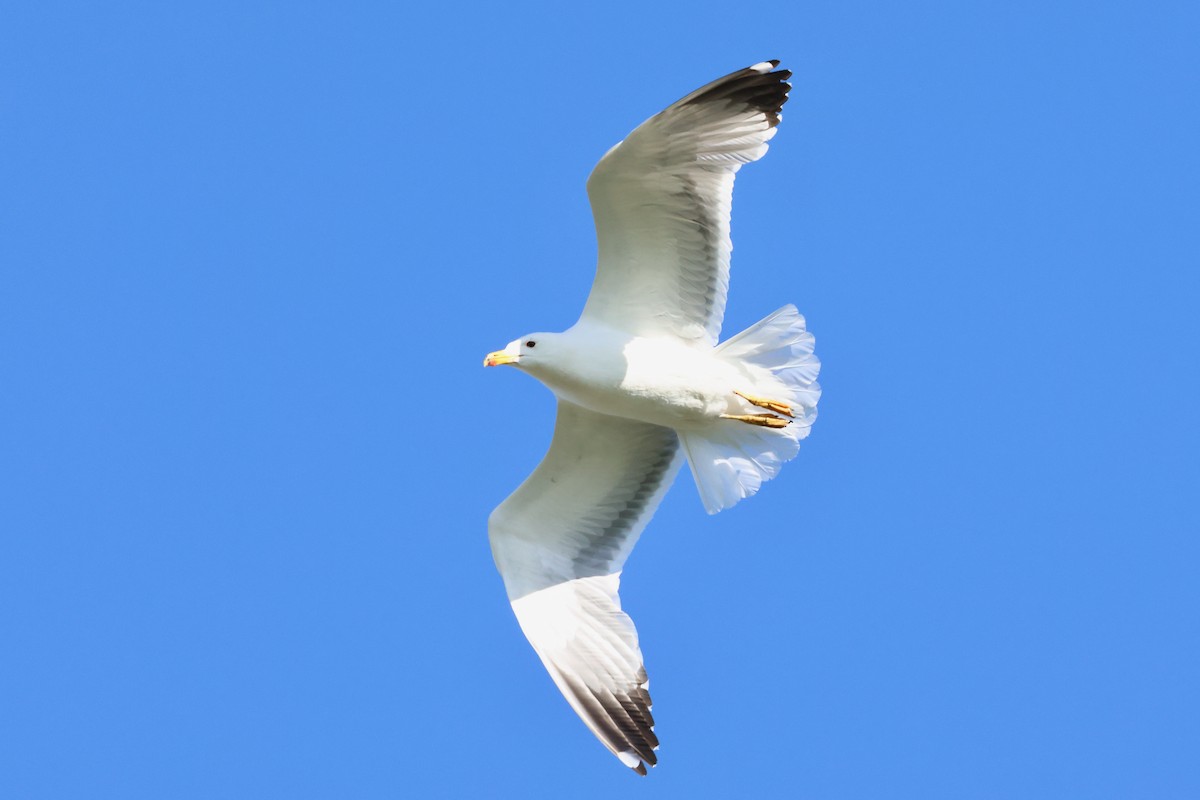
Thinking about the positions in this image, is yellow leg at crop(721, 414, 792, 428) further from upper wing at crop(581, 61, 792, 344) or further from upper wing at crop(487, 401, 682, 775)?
upper wing at crop(487, 401, 682, 775)

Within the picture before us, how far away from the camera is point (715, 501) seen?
10602 mm

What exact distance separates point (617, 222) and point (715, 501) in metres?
1.73

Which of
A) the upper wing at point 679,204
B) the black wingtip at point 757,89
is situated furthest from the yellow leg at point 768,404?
the black wingtip at point 757,89

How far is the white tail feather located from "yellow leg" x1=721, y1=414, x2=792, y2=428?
7 cm

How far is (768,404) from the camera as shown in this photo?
1047cm

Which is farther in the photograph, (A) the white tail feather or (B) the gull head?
(A) the white tail feather

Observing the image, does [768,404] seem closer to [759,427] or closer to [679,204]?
[759,427]

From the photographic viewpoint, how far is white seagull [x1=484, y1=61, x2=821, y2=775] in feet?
33.2

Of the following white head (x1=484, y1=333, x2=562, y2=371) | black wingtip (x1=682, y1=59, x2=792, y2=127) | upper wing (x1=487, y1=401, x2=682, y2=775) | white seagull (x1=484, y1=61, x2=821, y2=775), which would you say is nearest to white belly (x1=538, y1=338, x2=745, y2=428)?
white seagull (x1=484, y1=61, x2=821, y2=775)

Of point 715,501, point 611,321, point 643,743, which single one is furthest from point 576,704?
point 611,321

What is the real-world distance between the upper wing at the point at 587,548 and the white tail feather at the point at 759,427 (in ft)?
1.66

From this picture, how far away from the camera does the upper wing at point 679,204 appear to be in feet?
32.7

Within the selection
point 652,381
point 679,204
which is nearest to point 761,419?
point 652,381

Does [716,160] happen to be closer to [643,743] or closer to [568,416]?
[568,416]
